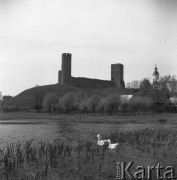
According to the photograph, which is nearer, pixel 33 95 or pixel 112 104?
pixel 112 104

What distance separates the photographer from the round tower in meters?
178

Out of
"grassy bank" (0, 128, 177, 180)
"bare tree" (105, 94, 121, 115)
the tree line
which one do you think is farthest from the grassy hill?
"grassy bank" (0, 128, 177, 180)

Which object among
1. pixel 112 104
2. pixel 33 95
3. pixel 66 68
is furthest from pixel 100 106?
pixel 66 68

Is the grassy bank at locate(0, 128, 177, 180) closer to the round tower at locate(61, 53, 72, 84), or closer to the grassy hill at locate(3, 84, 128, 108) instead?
the grassy hill at locate(3, 84, 128, 108)

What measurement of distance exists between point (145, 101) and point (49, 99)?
3195cm

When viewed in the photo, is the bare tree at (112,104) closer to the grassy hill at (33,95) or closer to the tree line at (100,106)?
the tree line at (100,106)

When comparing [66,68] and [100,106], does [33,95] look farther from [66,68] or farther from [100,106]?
[66,68]

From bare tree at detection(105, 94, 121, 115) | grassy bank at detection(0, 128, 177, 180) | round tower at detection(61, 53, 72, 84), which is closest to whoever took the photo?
grassy bank at detection(0, 128, 177, 180)

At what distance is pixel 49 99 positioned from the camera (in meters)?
102

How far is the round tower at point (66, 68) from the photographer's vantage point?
178 m

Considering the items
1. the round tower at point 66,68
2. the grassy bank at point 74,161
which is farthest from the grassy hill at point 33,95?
the grassy bank at point 74,161

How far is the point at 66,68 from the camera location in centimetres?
18012

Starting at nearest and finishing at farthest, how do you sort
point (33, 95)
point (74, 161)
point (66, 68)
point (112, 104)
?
point (74, 161) < point (112, 104) < point (33, 95) < point (66, 68)

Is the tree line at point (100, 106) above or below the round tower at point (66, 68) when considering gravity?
below
